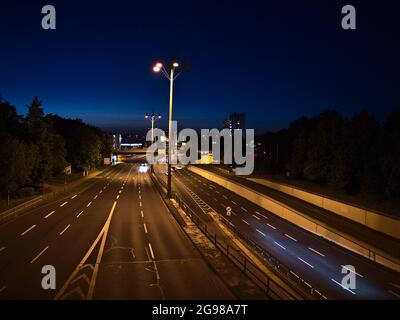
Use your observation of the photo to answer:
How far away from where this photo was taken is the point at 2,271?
1598cm

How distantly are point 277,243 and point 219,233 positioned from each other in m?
4.95

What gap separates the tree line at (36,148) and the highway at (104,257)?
327 inches

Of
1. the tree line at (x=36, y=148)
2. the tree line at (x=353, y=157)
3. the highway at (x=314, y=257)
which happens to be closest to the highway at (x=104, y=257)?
the highway at (x=314, y=257)

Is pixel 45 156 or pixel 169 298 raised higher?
pixel 45 156

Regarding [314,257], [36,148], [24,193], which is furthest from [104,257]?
[36,148]

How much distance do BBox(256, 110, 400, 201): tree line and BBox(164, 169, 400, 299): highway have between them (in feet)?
43.4

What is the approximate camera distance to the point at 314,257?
24.6m

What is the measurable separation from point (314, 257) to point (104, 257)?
13.5 meters

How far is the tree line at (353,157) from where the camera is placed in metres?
40.5

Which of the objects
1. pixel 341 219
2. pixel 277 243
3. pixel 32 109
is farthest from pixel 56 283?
pixel 32 109

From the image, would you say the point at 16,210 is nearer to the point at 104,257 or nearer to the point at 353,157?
the point at 104,257

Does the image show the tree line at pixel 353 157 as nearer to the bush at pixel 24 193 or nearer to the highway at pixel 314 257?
the highway at pixel 314 257

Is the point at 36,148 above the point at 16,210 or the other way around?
above

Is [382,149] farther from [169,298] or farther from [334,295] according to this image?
[169,298]
